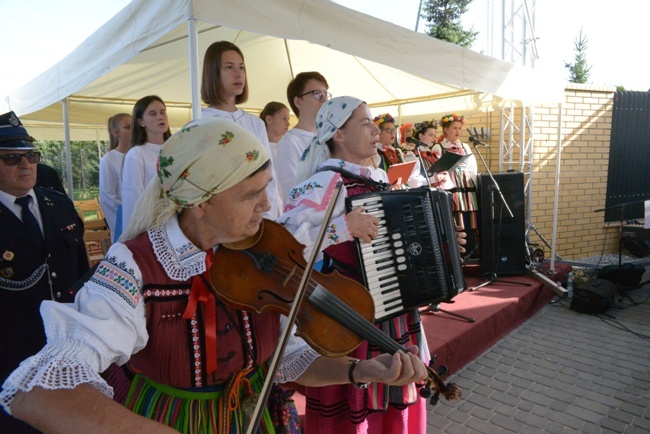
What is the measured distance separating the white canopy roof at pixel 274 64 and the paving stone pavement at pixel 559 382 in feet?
8.27

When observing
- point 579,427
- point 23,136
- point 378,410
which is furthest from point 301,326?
point 579,427

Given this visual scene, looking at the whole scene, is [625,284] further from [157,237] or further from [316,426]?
[157,237]

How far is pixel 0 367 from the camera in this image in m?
1.85

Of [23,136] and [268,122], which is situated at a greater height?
[268,122]

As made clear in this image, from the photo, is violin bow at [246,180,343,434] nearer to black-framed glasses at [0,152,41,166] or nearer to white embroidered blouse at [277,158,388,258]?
white embroidered blouse at [277,158,388,258]

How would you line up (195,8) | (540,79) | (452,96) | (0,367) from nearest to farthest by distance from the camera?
(0,367) < (195,8) < (540,79) < (452,96)

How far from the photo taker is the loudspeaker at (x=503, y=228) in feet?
18.7

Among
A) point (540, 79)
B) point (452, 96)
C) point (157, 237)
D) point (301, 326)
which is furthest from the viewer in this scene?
point (452, 96)

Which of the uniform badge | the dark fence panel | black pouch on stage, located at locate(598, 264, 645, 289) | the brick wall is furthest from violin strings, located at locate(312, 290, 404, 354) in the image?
the dark fence panel

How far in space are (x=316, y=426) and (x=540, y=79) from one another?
4347mm

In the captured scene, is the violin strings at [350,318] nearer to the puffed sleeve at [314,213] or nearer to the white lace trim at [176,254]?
the white lace trim at [176,254]

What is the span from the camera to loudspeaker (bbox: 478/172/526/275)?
5707 mm

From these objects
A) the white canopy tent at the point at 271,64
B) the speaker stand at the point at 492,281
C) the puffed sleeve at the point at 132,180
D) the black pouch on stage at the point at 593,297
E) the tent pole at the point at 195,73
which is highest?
the white canopy tent at the point at 271,64

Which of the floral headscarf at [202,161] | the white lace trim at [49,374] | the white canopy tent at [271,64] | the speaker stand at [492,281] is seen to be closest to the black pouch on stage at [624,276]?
the speaker stand at [492,281]
